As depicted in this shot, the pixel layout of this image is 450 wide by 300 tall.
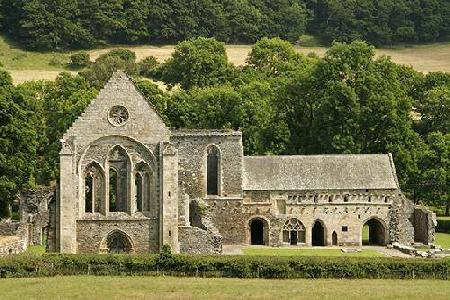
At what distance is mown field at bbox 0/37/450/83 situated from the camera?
398ft

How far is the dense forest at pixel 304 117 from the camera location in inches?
3019

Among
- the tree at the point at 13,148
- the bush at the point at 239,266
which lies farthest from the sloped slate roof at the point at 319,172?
the bush at the point at 239,266

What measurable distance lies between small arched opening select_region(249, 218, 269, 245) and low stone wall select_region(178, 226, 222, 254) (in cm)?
881

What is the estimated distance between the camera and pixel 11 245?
64.8m

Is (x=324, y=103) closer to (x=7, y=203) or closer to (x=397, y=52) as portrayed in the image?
(x=7, y=203)

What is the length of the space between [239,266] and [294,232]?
18260 mm

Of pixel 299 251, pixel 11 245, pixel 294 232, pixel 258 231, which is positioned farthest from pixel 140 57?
pixel 11 245

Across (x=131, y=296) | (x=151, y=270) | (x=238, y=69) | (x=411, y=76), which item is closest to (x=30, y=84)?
(x=238, y=69)

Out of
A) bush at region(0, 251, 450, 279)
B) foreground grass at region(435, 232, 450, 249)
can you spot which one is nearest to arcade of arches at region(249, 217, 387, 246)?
foreground grass at region(435, 232, 450, 249)

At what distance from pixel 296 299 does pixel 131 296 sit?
21.6 feet

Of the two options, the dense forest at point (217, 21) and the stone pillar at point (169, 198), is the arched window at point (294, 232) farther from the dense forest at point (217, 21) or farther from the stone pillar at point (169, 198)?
the dense forest at point (217, 21)

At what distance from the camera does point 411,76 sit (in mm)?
105938

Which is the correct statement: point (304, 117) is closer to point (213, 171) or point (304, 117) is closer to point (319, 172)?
point (319, 172)

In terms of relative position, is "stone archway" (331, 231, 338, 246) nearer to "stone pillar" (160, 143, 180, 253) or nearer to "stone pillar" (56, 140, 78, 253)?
"stone pillar" (160, 143, 180, 253)
